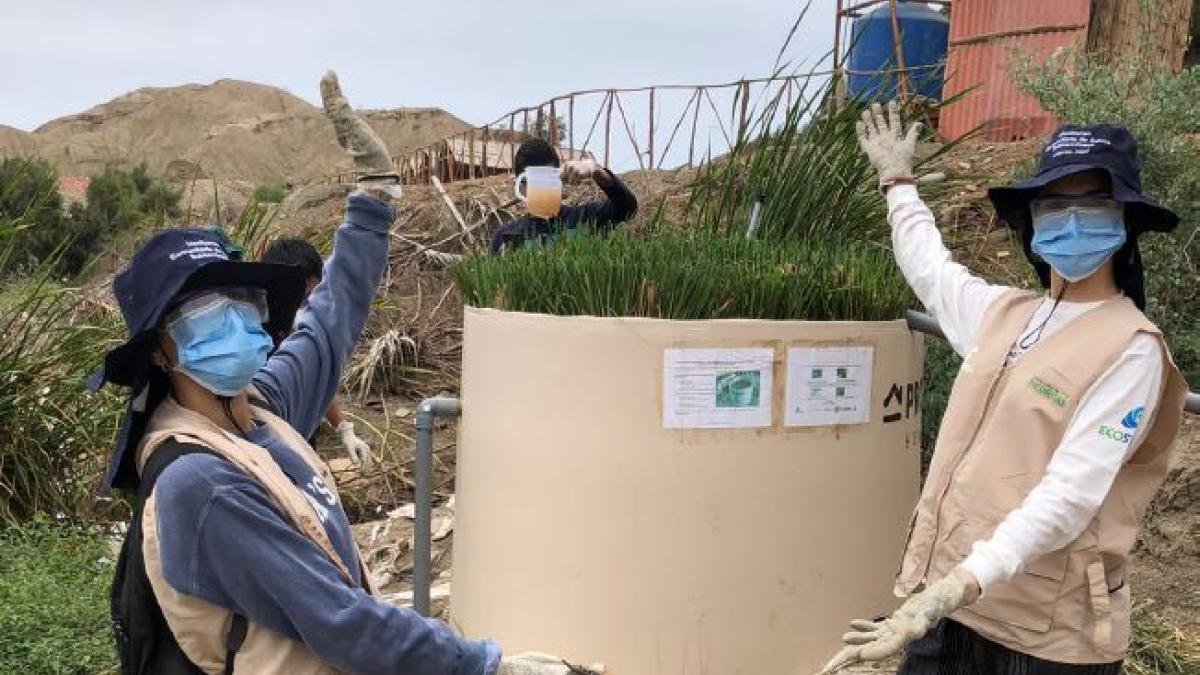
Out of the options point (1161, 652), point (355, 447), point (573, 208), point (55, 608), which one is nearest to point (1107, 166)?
point (1161, 652)

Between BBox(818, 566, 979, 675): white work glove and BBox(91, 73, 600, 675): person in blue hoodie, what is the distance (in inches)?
24.2

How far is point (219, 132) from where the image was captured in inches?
2667

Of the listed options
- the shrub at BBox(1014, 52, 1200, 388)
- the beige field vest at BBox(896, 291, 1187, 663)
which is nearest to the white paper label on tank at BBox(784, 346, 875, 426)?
the beige field vest at BBox(896, 291, 1187, 663)

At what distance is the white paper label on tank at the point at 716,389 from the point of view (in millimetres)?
A: 3348

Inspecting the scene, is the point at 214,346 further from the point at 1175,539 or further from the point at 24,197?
the point at 24,197

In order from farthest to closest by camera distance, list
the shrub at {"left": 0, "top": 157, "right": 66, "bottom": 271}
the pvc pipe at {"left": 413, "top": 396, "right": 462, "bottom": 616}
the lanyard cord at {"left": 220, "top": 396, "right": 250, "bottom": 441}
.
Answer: the shrub at {"left": 0, "top": 157, "right": 66, "bottom": 271} → the pvc pipe at {"left": 413, "top": 396, "right": 462, "bottom": 616} → the lanyard cord at {"left": 220, "top": 396, "right": 250, "bottom": 441}

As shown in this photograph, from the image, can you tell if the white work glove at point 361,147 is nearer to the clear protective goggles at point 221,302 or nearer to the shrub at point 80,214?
the clear protective goggles at point 221,302

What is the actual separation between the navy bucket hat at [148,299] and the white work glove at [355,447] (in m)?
3.88

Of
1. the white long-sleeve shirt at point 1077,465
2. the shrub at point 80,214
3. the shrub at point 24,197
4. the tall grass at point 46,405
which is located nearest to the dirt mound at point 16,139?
the shrub at point 80,214

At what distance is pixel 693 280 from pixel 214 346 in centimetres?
157

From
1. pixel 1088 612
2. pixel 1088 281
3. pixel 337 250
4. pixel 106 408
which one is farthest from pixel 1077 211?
pixel 106 408

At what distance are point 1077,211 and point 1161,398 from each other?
0.46m

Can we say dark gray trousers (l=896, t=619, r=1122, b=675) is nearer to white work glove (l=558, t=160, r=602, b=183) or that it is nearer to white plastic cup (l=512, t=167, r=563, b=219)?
white plastic cup (l=512, t=167, r=563, b=219)

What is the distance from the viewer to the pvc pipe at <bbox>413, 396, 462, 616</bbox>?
3.84 m
